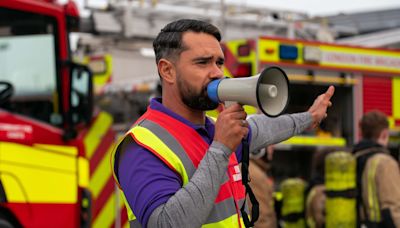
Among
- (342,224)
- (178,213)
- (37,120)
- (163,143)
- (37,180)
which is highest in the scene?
(163,143)

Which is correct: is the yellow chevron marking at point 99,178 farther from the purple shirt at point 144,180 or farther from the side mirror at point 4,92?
the purple shirt at point 144,180

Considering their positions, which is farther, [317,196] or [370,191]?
[317,196]

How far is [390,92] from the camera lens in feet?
23.9

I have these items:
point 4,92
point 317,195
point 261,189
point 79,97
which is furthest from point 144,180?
point 317,195

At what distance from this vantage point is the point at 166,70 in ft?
6.93

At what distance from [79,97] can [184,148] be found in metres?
3.40

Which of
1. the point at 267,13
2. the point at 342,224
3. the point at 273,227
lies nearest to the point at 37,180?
the point at 273,227

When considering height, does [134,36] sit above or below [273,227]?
above

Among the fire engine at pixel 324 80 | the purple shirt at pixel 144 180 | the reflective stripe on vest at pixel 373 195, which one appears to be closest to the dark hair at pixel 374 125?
the reflective stripe on vest at pixel 373 195

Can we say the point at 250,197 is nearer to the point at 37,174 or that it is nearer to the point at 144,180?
the point at 144,180

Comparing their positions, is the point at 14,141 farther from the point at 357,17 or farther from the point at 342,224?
the point at 357,17

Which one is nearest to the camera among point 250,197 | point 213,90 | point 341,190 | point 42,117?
point 213,90

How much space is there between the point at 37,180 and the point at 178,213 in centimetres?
324

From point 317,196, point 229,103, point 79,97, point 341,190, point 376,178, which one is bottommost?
point 317,196
